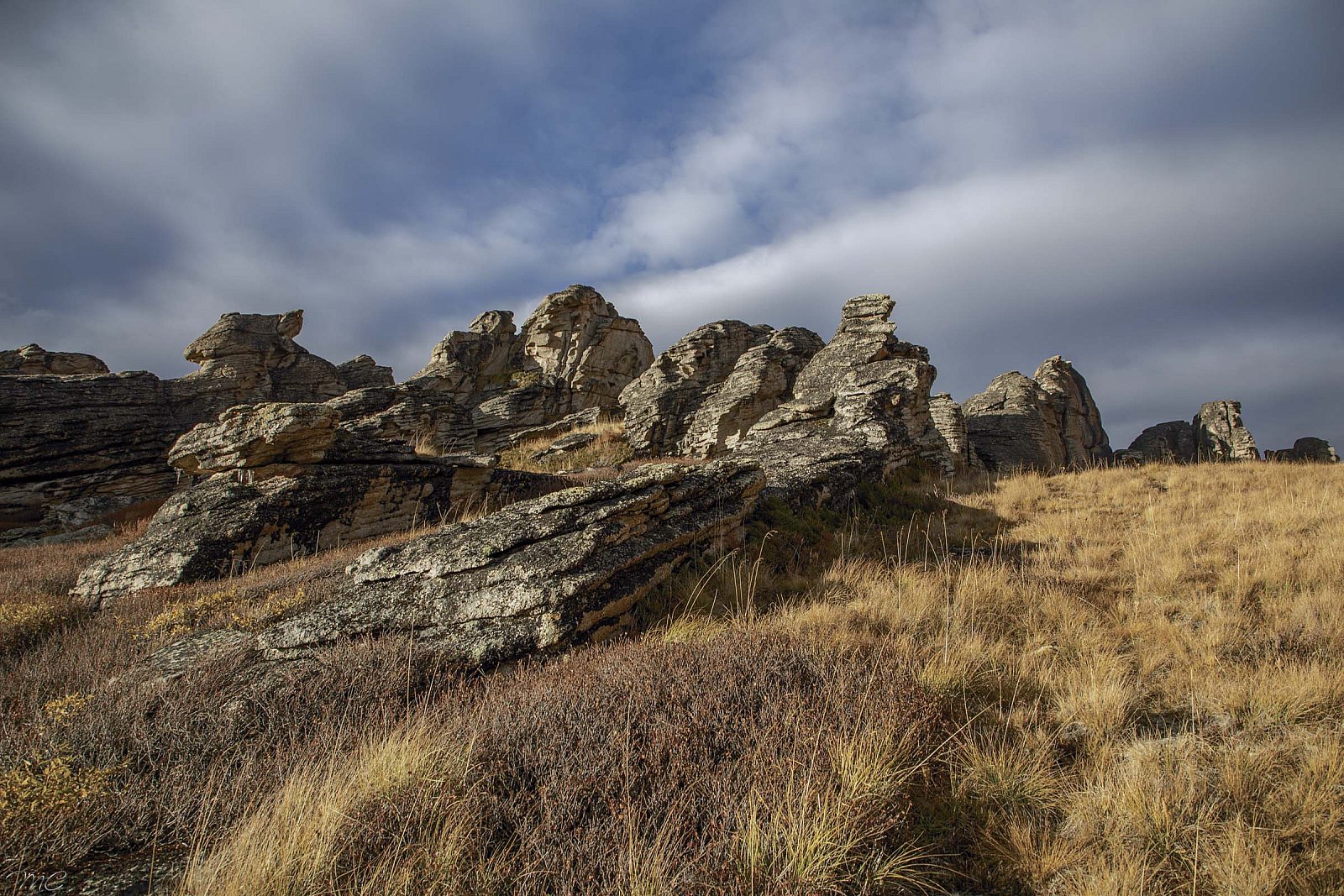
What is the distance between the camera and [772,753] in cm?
330

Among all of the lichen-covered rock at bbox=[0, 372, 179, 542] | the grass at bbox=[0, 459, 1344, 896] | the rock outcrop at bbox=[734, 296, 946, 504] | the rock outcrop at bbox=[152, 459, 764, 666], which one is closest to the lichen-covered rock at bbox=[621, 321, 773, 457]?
the rock outcrop at bbox=[734, 296, 946, 504]

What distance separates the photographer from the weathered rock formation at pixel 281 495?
36.4 feet

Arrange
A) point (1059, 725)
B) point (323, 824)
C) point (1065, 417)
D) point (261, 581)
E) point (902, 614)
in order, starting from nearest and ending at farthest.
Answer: point (323, 824) → point (1059, 725) → point (902, 614) → point (261, 581) → point (1065, 417)

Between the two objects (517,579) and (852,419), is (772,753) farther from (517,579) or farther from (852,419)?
(852,419)

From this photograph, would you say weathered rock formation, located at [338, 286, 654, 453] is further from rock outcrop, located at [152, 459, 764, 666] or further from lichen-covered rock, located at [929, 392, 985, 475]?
rock outcrop, located at [152, 459, 764, 666]

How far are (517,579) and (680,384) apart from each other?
923 inches

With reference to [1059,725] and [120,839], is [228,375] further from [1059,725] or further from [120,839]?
[1059,725]

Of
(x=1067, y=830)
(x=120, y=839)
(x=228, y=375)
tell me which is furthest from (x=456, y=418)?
(x=1067, y=830)

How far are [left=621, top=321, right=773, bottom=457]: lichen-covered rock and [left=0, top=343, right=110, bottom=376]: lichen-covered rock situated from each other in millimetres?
35508

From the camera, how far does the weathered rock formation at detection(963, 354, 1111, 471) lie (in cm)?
2430

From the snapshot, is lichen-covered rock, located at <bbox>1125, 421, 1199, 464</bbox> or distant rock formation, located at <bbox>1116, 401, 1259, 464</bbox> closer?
distant rock formation, located at <bbox>1116, 401, 1259, 464</bbox>

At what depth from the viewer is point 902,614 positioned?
606 cm

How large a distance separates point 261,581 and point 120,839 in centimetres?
721

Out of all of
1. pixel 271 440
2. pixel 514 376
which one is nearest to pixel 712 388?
pixel 271 440
